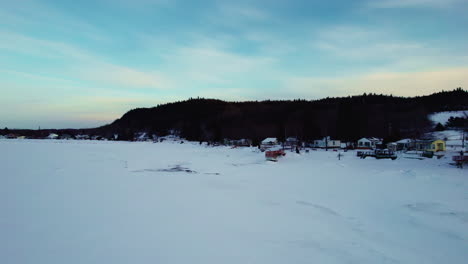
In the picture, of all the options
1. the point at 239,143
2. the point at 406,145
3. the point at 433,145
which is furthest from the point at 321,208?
the point at 239,143

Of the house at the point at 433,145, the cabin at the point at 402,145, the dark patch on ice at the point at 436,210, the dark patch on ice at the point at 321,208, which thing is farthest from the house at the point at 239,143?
the dark patch on ice at the point at 436,210

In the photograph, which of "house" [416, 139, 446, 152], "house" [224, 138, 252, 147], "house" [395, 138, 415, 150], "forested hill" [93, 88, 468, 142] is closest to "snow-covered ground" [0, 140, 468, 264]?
"house" [416, 139, 446, 152]

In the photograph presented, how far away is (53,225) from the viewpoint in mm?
7648

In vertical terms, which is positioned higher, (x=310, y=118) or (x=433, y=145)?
(x=310, y=118)

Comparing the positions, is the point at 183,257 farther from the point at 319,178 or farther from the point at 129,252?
the point at 319,178

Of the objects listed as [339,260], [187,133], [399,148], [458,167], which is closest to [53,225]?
[339,260]

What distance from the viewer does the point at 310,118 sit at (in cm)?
5812

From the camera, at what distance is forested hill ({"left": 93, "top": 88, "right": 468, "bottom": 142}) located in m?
55.2

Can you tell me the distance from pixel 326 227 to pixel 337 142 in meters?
46.8

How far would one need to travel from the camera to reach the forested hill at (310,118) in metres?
55.2

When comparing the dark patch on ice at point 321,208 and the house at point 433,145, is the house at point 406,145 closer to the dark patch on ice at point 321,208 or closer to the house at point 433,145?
the house at point 433,145

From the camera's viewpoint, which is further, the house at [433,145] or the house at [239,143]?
the house at [239,143]

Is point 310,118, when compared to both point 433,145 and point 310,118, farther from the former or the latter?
Answer: point 433,145

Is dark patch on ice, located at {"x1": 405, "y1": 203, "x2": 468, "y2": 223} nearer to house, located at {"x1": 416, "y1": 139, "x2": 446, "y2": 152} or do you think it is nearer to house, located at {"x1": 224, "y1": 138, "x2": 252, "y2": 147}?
house, located at {"x1": 416, "y1": 139, "x2": 446, "y2": 152}
